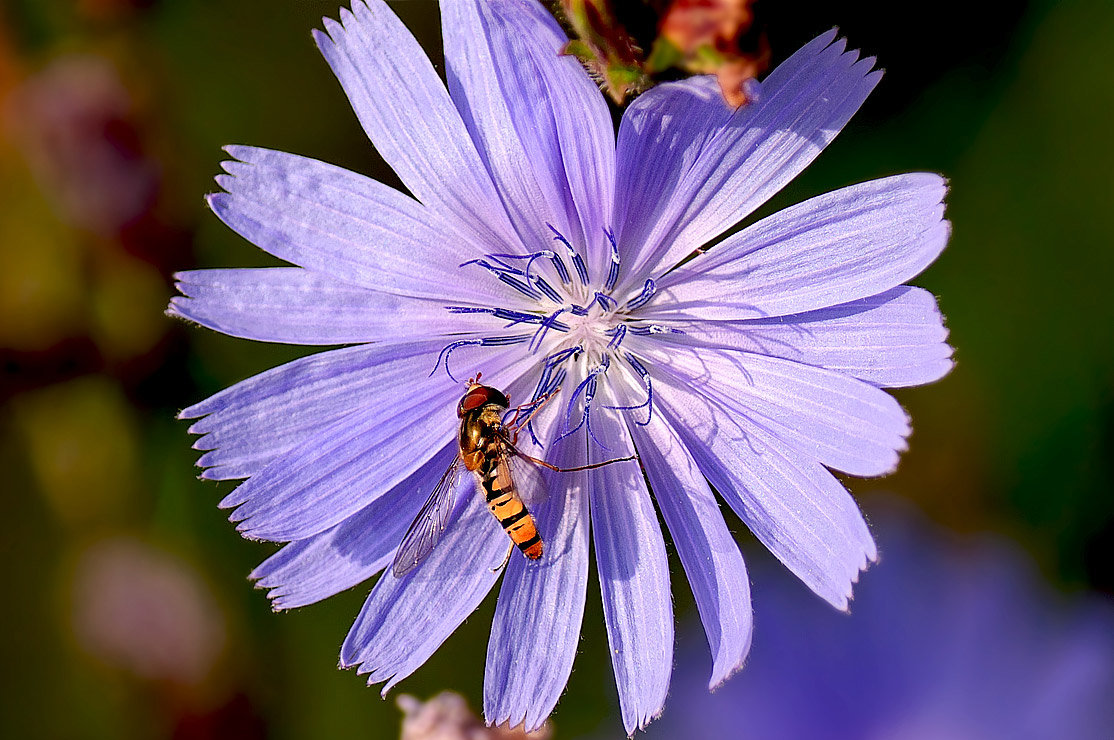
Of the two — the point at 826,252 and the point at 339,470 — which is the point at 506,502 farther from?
the point at 826,252

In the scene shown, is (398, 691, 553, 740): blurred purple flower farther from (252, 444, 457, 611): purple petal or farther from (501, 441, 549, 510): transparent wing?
(501, 441, 549, 510): transparent wing

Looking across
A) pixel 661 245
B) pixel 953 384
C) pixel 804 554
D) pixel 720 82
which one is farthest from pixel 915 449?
pixel 720 82

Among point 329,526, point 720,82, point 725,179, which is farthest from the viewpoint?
point 329,526

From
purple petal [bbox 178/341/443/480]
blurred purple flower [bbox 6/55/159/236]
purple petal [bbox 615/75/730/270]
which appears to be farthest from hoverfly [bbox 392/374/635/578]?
blurred purple flower [bbox 6/55/159/236]

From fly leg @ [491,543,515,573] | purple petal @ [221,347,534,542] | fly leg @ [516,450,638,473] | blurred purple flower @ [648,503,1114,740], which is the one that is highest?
purple petal @ [221,347,534,542]

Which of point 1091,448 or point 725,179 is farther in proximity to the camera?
point 1091,448

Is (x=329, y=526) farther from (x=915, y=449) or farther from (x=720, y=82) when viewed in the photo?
(x=915, y=449)

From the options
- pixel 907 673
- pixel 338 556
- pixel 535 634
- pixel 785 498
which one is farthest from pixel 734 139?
pixel 907 673
